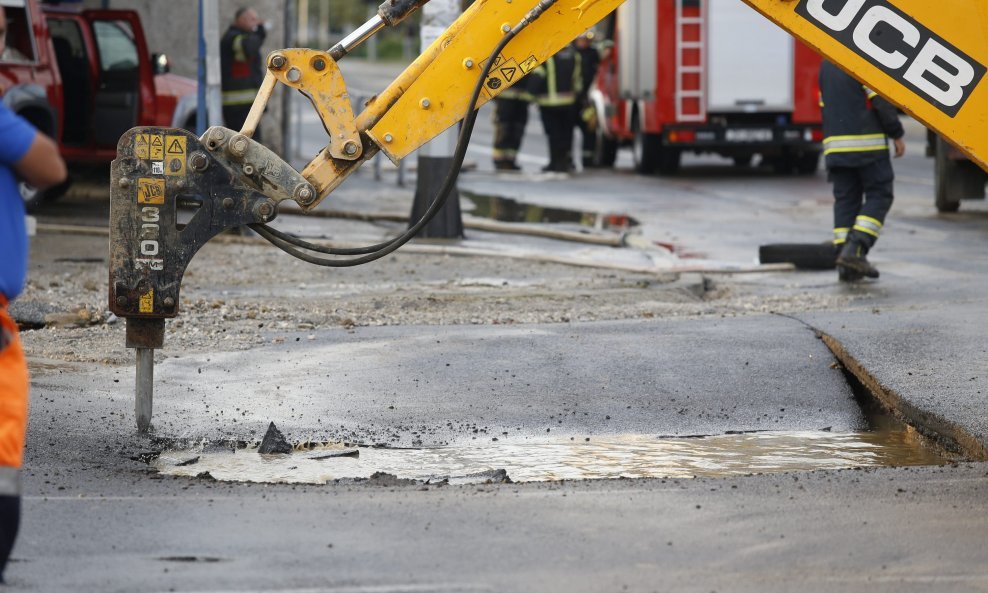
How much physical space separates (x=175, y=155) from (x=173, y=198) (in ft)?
0.54

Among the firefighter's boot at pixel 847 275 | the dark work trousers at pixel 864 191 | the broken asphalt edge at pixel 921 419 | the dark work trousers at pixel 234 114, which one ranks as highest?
the dark work trousers at pixel 234 114

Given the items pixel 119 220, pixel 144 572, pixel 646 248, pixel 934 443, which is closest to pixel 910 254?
pixel 646 248

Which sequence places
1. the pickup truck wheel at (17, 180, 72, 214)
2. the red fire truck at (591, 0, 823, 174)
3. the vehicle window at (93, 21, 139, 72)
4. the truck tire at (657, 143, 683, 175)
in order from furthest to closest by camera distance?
1. the truck tire at (657, 143, 683, 175)
2. the red fire truck at (591, 0, 823, 174)
3. the vehicle window at (93, 21, 139, 72)
4. the pickup truck wheel at (17, 180, 72, 214)

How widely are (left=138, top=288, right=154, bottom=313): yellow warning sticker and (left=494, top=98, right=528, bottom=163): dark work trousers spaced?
16373mm

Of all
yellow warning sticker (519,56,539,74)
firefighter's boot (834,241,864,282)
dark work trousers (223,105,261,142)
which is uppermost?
yellow warning sticker (519,56,539,74)

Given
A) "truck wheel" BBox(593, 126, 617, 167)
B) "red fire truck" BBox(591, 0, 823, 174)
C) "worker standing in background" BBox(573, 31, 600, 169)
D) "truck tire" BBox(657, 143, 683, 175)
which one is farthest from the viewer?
"truck wheel" BBox(593, 126, 617, 167)

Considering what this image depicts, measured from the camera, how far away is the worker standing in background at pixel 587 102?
22.8m

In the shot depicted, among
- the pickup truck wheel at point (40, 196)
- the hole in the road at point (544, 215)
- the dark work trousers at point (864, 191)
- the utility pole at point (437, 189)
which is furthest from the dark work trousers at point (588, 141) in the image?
the dark work trousers at point (864, 191)

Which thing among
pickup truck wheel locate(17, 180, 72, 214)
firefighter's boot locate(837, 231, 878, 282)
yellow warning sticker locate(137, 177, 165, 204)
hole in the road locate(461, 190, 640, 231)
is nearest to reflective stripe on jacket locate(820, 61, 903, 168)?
firefighter's boot locate(837, 231, 878, 282)

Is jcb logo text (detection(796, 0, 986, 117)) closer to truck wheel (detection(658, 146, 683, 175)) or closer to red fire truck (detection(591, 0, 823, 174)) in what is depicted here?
red fire truck (detection(591, 0, 823, 174))

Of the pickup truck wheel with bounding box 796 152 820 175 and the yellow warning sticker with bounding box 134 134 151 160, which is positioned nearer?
the yellow warning sticker with bounding box 134 134 151 160

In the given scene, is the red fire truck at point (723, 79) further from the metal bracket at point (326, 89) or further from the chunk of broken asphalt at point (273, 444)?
the metal bracket at point (326, 89)

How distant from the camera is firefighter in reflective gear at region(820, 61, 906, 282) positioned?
10438 millimetres

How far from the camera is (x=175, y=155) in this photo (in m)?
5.61
